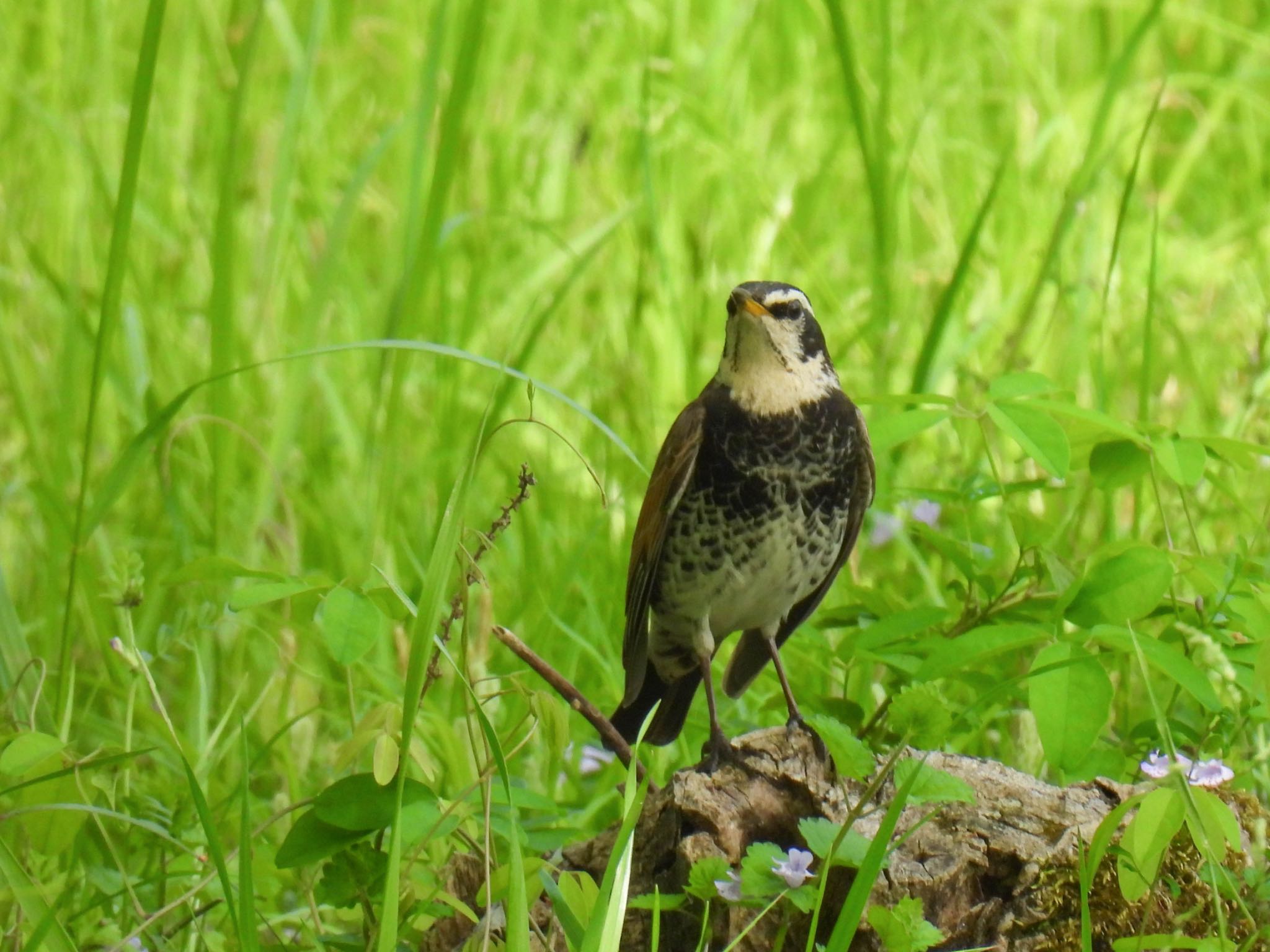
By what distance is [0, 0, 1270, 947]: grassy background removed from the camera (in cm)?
335

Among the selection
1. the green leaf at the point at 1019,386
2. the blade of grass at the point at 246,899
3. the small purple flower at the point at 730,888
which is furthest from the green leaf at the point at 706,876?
the green leaf at the point at 1019,386

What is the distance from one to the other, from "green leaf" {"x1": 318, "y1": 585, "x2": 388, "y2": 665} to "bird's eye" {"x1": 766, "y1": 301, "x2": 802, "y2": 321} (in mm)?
1404

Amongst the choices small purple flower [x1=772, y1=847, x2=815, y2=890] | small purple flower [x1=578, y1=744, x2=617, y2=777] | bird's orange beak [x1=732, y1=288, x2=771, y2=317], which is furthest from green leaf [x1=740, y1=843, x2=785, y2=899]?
bird's orange beak [x1=732, y1=288, x2=771, y2=317]

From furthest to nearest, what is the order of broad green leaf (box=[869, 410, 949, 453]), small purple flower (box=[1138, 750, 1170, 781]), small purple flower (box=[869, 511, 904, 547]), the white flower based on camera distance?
small purple flower (box=[869, 511, 904, 547]) < broad green leaf (box=[869, 410, 949, 453]) < small purple flower (box=[1138, 750, 1170, 781]) < the white flower

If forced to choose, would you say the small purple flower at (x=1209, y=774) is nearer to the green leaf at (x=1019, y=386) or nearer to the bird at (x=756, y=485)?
the green leaf at (x=1019, y=386)

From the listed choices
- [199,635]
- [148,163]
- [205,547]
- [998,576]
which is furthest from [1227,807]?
[148,163]

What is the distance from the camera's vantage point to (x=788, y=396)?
3.21 meters

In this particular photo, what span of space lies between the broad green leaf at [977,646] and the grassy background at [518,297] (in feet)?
1.36

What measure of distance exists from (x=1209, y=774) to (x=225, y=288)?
235 centimetres

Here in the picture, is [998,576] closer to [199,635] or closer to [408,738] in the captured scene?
[199,635]

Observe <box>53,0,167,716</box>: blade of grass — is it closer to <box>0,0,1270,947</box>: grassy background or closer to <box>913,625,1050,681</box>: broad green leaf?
<box>0,0,1270,947</box>: grassy background

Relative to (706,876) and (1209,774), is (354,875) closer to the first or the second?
(706,876)

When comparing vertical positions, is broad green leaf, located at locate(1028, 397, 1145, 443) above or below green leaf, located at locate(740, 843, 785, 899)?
above

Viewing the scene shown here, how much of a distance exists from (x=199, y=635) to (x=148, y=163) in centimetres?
277
